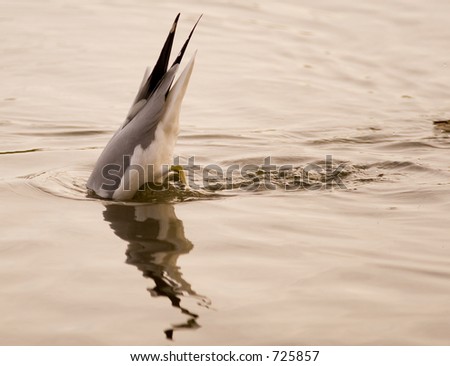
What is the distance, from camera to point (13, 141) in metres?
7.94

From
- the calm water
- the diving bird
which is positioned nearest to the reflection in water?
the calm water

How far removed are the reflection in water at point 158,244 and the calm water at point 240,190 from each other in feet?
0.05

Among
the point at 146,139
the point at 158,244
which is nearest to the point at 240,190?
the point at 146,139

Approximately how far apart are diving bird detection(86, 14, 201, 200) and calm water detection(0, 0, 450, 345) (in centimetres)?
23

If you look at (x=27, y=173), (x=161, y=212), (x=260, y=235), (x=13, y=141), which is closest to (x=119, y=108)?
(x=13, y=141)

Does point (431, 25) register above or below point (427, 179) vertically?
above

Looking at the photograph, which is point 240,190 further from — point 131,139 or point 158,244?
point 158,244

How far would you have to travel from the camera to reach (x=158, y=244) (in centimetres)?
554

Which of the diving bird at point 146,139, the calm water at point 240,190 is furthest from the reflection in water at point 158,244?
the diving bird at point 146,139

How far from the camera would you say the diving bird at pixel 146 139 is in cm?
649

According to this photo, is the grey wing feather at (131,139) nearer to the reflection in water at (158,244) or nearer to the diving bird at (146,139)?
the diving bird at (146,139)

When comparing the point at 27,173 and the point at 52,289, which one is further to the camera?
the point at 27,173

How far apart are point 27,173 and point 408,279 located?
3438mm

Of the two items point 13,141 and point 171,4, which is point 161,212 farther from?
point 171,4
